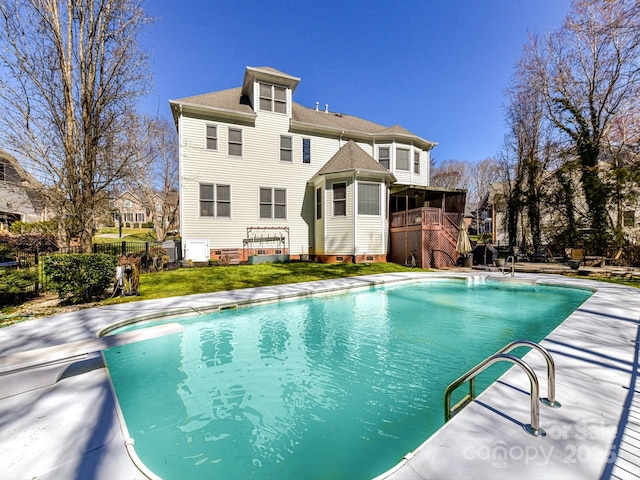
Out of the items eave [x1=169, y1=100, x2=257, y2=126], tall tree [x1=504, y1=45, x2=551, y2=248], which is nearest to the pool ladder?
eave [x1=169, y1=100, x2=257, y2=126]

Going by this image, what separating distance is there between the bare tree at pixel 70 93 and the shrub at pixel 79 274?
1570 millimetres

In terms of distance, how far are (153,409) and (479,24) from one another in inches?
728

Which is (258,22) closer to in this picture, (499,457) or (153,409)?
(153,409)

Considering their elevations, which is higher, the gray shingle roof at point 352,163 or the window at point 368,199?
the gray shingle roof at point 352,163

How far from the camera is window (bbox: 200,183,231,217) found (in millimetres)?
13816

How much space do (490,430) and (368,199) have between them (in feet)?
42.8

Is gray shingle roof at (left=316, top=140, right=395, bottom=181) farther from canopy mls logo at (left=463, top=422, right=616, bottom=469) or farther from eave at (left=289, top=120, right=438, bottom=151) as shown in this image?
canopy mls logo at (left=463, top=422, right=616, bottom=469)

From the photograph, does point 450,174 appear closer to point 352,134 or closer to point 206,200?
point 352,134

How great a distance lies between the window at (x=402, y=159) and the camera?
17297 mm

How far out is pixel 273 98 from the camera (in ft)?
49.0

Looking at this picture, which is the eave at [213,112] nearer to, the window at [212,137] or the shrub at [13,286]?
the window at [212,137]

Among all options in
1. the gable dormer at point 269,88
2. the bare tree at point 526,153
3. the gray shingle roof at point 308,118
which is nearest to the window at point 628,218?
the bare tree at point 526,153

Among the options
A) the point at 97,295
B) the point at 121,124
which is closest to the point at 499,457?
the point at 97,295

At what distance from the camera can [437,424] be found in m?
3.04
